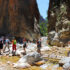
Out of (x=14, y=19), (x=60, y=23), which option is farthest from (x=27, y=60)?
(x=14, y=19)

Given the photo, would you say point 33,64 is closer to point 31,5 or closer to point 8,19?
point 8,19

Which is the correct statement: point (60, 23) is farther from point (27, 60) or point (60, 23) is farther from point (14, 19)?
point (27, 60)

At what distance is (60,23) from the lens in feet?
57.2

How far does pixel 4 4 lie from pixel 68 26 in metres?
12.2

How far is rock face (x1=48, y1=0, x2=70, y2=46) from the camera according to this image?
16.6 metres

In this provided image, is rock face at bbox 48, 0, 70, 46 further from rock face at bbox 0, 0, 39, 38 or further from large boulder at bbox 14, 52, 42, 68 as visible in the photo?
large boulder at bbox 14, 52, 42, 68

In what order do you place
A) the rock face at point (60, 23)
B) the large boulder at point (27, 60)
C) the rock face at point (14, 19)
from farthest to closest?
1. the rock face at point (14, 19)
2. the rock face at point (60, 23)
3. the large boulder at point (27, 60)

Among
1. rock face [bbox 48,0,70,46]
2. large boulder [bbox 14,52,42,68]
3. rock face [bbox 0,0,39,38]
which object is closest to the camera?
large boulder [bbox 14,52,42,68]

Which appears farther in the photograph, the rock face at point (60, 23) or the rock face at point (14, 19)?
the rock face at point (14, 19)

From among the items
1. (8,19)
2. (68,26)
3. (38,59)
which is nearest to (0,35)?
(8,19)

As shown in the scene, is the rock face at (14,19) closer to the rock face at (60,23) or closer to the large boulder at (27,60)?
the rock face at (60,23)

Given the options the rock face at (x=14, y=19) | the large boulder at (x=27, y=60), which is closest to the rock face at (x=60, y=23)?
the rock face at (x=14, y=19)

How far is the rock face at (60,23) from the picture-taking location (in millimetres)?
16552

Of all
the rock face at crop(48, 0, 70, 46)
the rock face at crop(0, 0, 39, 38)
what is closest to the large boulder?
the rock face at crop(48, 0, 70, 46)
